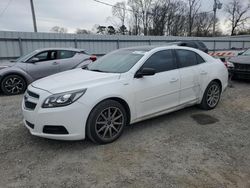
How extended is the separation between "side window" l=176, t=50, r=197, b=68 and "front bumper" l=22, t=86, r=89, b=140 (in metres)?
2.36

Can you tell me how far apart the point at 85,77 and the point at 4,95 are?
Answer: 481 centimetres

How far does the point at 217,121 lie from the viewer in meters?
4.57

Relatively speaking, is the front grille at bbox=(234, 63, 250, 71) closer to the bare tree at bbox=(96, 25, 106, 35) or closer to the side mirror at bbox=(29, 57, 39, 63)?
the side mirror at bbox=(29, 57, 39, 63)

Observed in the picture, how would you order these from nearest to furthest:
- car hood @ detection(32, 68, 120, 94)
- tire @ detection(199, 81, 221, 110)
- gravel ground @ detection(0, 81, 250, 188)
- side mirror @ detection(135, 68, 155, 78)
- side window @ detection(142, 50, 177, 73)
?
1. gravel ground @ detection(0, 81, 250, 188)
2. car hood @ detection(32, 68, 120, 94)
3. side mirror @ detection(135, 68, 155, 78)
4. side window @ detection(142, 50, 177, 73)
5. tire @ detection(199, 81, 221, 110)

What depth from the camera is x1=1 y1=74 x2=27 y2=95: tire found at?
712 centimetres

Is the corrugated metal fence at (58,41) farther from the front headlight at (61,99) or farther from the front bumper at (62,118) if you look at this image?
the front headlight at (61,99)

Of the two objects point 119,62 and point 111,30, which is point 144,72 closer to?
point 119,62

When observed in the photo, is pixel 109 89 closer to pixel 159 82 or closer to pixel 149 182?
pixel 159 82

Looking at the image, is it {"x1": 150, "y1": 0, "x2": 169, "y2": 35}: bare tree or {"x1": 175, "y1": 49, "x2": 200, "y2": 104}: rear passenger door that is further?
{"x1": 150, "y1": 0, "x2": 169, "y2": 35}: bare tree

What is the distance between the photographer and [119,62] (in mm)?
4215

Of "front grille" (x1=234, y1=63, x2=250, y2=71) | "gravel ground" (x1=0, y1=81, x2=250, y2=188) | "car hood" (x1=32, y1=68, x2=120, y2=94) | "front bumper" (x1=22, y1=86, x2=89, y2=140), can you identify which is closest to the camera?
"gravel ground" (x1=0, y1=81, x2=250, y2=188)

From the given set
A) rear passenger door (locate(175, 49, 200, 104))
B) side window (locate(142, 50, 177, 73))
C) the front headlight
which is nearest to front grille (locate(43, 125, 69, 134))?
the front headlight

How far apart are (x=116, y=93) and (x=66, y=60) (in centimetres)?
521

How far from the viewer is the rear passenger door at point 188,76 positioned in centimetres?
454
